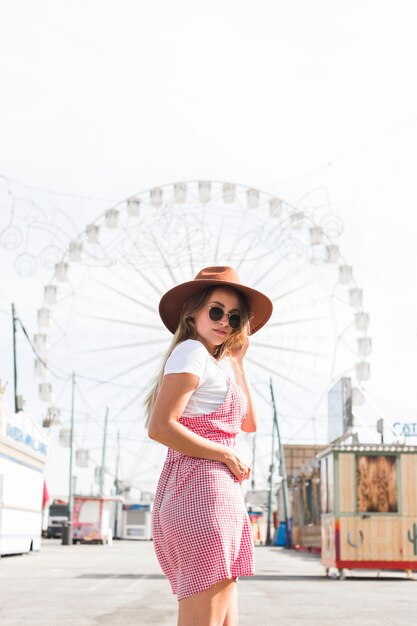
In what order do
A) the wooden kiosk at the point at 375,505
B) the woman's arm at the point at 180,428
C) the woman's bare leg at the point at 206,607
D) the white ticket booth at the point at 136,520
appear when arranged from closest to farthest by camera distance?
1. the woman's bare leg at the point at 206,607
2. the woman's arm at the point at 180,428
3. the wooden kiosk at the point at 375,505
4. the white ticket booth at the point at 136,520

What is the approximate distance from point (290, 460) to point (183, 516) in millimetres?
76315

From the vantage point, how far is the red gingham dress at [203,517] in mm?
3279

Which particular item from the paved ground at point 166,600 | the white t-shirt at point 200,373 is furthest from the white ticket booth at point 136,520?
the white t-shirt at point 200,373

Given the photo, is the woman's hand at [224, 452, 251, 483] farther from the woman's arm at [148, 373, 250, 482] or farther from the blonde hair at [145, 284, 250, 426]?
the blonde hair at [145, 284, 250, 426]

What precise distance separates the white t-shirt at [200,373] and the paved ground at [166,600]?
20.3 ft

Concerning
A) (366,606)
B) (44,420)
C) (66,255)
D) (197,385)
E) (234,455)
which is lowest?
(366,606)

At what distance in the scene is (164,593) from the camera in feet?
44.9

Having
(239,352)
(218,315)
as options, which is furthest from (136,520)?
(218,315)

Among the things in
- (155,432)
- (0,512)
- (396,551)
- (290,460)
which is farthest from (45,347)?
(290,460)

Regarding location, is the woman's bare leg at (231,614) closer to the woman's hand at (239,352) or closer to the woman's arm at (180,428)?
the woman's arm at (180,428)

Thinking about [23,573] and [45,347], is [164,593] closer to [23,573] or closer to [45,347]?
[23,573]

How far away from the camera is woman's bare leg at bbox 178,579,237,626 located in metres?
3.26

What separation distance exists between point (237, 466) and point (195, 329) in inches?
23.1

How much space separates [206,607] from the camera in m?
3.27
